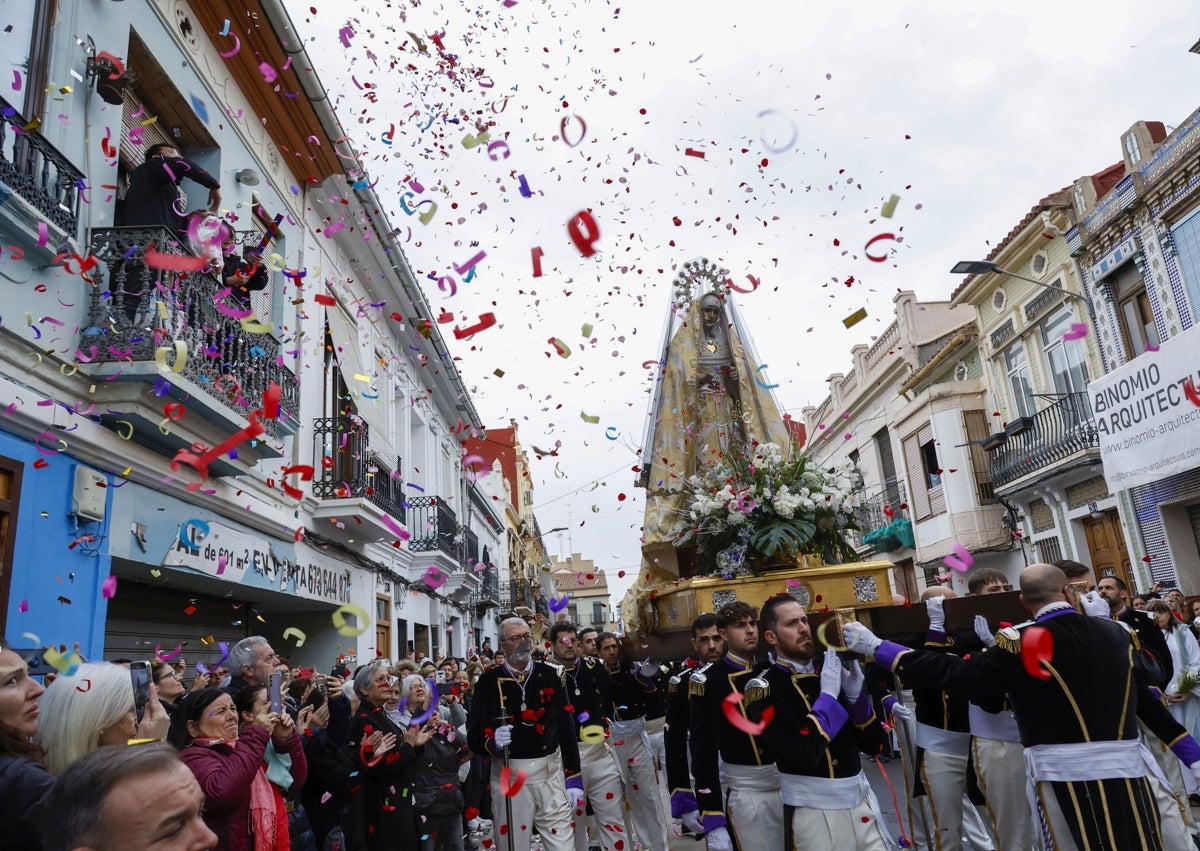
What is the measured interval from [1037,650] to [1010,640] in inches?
4.6

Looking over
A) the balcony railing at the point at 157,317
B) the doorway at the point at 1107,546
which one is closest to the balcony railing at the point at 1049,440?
the doorway at the point at 1107,546

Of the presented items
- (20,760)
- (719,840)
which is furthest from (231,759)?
(719,840)

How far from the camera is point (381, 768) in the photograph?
17.8 ft

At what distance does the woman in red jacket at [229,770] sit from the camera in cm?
355

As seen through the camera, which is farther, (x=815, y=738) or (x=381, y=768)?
(x=381, y=768)

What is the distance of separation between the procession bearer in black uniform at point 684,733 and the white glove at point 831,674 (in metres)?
1.06

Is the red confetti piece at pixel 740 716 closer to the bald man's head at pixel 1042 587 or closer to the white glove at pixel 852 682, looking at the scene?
the white glove at pixel 852 682

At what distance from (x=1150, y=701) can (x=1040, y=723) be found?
723 mm

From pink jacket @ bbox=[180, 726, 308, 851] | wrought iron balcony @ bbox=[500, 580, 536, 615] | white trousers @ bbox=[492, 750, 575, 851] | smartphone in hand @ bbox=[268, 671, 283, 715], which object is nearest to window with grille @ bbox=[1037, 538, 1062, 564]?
white trousers @ bbox=[492, 750, 575, 851]

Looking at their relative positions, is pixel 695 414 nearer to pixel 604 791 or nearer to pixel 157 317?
pixel 604 791

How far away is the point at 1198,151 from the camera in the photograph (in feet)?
41.1

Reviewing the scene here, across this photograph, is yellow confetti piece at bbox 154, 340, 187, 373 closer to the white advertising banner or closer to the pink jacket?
the pink jacket

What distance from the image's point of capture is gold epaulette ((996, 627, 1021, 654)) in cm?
397

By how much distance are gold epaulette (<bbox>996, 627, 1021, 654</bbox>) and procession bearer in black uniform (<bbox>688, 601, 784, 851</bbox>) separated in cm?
112
